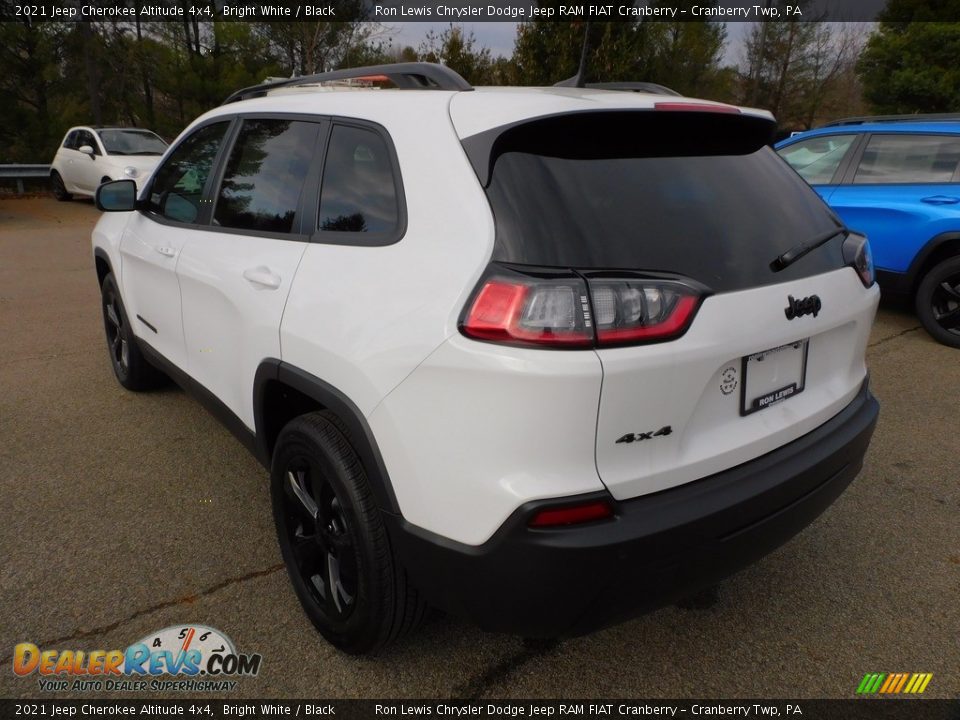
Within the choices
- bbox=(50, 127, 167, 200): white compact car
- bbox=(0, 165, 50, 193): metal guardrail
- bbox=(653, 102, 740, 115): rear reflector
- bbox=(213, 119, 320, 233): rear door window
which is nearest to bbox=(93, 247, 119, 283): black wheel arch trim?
bbox=(213, 119, 320, 233): rear door window

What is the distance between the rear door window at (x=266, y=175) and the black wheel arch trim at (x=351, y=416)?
1.59ft

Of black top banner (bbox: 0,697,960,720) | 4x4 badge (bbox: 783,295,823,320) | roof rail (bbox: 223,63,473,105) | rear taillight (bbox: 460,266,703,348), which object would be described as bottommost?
black top banner (bbox: 0,697,960,720)

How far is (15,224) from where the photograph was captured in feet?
41.5

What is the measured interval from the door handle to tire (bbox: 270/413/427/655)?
0.46m

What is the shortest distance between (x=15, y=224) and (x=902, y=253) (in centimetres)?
1379

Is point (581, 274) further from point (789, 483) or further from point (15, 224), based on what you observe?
point (15, 224)

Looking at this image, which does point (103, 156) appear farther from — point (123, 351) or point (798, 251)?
point (798, 251)

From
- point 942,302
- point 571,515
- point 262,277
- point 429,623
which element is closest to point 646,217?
point 571,515

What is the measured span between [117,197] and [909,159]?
583cm

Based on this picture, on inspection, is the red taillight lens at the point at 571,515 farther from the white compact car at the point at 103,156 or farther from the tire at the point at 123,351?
the white compact car at the point at 103,156

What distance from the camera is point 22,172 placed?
53.8ft

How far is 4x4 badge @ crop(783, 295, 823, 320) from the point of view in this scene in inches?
75.1

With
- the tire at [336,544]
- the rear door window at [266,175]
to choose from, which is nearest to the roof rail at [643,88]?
the rear door window at [266,175]

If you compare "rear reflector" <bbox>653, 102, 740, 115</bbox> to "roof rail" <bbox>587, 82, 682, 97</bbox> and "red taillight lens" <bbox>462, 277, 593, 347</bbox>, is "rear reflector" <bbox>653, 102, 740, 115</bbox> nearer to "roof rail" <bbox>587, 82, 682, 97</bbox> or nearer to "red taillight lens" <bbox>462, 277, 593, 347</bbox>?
"roof rail" <bbox>587, 82, 682, 97</bbox>
